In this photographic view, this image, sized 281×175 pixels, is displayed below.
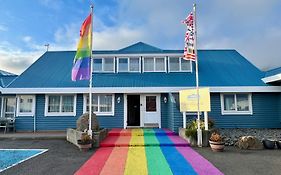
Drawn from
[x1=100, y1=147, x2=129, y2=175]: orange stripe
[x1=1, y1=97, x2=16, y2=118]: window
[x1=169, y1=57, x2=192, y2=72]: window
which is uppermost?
[x1=169, y1=57, x2=192, y2=72]: window

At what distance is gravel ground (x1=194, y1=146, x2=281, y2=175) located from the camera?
5.70 metres

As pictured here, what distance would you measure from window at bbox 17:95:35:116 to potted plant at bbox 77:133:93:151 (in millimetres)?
6748

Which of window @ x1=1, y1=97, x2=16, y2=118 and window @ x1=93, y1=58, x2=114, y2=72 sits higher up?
window @ x1=93, y1=58, x2=114, y2=72

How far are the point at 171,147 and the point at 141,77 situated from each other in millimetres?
6728

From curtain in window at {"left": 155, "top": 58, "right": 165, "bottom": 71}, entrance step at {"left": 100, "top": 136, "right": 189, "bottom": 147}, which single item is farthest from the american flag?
curtain in window at {"left": 155, "top": 58, "right": 165, "bottom": 71}

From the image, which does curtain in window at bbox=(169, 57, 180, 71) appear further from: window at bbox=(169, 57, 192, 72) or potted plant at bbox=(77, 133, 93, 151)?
potted plant at bbox=(77, 133, 93, 151)

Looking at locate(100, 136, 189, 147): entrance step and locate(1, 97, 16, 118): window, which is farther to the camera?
locate(1, 97, 16, 118): window

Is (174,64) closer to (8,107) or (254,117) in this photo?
(254,117)

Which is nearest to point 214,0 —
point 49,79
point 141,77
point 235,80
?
point 235,80

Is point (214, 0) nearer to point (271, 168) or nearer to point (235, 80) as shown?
point (235, 80)

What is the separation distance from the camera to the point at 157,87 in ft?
43.2

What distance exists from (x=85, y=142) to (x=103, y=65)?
8014 mm

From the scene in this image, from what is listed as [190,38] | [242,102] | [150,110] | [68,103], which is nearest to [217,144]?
[190,38]

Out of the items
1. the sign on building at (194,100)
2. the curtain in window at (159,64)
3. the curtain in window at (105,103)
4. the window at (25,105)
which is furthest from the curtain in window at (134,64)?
the window at (25,105)
